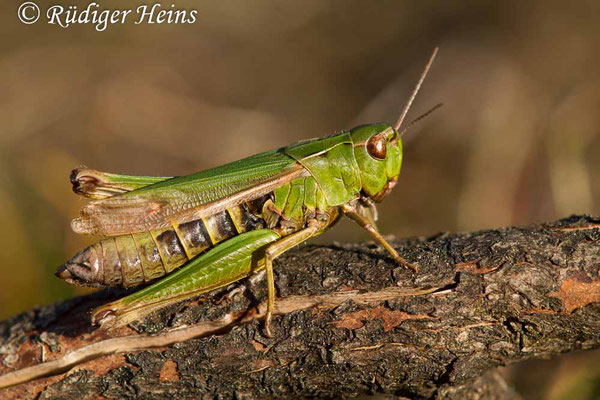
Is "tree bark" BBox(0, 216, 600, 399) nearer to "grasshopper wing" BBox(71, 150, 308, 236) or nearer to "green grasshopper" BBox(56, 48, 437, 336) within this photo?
"green grasshopper" BBox(56, 48, 437, 336)

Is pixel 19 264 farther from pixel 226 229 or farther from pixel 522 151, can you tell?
pixel 522 151

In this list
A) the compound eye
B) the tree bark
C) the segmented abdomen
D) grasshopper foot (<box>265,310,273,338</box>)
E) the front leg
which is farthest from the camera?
the compound eye

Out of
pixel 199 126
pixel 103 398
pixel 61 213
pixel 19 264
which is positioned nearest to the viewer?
pixel 103 398

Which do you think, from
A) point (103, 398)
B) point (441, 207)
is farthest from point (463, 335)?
point (441, 207)

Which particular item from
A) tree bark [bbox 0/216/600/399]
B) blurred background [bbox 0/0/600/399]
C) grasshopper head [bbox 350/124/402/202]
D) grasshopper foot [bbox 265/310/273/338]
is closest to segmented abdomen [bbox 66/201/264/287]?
tree bark [bbox 0/216/600/399]

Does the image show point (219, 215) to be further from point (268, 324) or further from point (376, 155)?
point (376, 155)

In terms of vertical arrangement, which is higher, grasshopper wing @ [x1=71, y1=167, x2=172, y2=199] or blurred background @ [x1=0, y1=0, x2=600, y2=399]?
blurred background @ [x1=0, y1=0, x2=600, y2=399]

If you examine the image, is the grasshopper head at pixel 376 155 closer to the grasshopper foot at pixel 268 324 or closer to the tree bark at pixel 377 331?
the tree bark at pixel 377 331

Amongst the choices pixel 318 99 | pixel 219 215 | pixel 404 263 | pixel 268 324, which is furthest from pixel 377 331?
pixel 318 99
